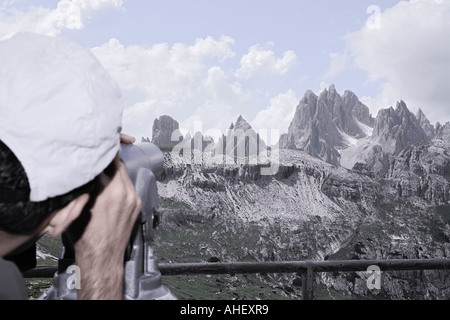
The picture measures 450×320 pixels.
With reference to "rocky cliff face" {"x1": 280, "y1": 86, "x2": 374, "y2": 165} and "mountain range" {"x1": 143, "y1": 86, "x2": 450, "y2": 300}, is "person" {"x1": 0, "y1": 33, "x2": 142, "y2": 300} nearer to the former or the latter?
"mountain range" {"x1": 143, "y1": 86, "x2": 450, "y2": 300}

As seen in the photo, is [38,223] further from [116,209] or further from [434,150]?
[434,150]

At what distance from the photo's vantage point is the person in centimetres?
69

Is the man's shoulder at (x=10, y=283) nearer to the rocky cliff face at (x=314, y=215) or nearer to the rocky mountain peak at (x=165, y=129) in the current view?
the rocky cliff face at (x=314, y=215)

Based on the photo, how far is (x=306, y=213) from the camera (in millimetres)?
140750

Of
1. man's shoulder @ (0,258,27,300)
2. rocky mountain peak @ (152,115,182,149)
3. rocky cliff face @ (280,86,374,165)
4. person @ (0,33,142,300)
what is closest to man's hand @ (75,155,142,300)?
person @ (0,33,142,300)

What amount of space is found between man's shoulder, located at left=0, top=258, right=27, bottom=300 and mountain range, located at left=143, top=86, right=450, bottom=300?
106 m

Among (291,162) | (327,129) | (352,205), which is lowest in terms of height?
(352,205)

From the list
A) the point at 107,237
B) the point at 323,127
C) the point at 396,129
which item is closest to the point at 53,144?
the point at 107,237

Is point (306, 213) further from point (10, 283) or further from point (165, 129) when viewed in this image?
point (10, 283)

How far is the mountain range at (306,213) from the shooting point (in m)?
116

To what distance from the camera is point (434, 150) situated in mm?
149125
